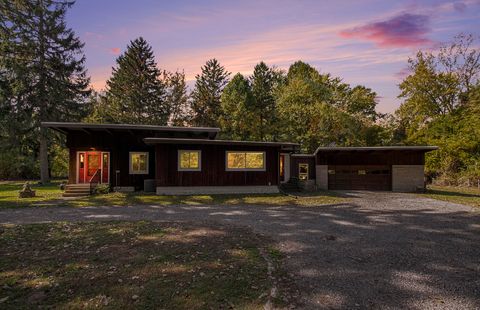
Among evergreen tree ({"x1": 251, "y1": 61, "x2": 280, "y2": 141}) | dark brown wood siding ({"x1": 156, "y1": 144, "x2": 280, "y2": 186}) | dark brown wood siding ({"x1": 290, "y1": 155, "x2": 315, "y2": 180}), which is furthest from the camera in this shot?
evergreen tree ({"x1": 251, "y1": 61, "x2": 280, "y2": 141})

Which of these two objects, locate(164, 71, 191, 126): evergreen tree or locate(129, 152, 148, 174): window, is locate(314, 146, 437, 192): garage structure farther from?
locate(164, 71, 191, 126): evergreen tree

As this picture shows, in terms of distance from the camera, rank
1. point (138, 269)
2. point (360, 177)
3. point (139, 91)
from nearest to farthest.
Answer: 1. point (138, 269)
2. point (360, 177)
3. point (139, 91)

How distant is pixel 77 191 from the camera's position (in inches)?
631

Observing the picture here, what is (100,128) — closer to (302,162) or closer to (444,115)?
(302,162)

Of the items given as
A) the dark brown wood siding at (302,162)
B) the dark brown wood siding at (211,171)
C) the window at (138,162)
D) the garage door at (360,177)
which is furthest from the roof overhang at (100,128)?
the garage door at (360,177)

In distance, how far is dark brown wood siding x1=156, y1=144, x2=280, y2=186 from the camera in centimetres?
1625

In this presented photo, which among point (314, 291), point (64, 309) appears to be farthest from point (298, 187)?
point (64, 309)

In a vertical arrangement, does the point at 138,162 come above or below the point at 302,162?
above

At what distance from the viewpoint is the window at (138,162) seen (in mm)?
18469

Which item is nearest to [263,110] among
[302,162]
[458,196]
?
[302,162]

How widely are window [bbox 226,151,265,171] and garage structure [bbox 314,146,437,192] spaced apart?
5.33 meters

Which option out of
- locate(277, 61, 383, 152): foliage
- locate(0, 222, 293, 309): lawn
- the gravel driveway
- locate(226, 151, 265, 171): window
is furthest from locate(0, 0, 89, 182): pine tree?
locate(277, 61, 383, 152): foliage

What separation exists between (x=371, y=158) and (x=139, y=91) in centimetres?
3175

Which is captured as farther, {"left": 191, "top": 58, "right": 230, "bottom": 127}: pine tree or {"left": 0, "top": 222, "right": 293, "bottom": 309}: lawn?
{"left": 191, "top": 58, "right": 230, "bottom": 127}: pine tree
